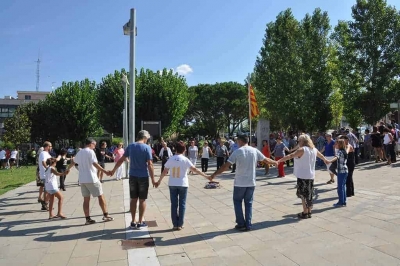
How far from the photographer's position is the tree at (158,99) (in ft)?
108

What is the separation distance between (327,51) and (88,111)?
24.4 metres

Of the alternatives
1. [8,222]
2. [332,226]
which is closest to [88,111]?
[8,222]

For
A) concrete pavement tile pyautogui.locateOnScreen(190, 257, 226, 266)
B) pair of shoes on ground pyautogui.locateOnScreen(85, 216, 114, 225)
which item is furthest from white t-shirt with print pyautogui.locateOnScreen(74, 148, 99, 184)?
concrete pavement tile pyautogui.locateOnScreen(190, 257, 226, 266)

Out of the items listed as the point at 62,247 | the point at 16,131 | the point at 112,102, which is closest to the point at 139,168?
the point at 62,247

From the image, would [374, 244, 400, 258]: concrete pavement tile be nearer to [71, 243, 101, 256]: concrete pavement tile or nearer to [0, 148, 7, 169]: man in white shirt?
[71, 243, 101, 256]: concrete pavement tile

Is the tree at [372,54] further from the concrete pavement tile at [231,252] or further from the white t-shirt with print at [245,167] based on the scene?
the concrete pavement tile at [231,252]

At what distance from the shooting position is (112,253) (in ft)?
16.5

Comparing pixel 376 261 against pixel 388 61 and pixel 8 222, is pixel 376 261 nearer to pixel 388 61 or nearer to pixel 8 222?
pixel 8 222

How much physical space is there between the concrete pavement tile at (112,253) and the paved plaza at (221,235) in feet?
0.04

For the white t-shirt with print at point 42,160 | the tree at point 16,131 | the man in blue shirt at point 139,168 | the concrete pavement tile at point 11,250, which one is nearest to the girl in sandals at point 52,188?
the white t-shirt with print at point 42,160

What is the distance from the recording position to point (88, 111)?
37.0 metres

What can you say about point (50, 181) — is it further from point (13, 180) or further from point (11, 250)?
point (13, 180)

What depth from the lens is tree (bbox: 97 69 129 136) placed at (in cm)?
3297

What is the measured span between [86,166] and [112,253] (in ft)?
7.69
